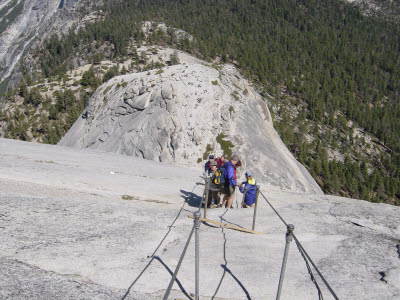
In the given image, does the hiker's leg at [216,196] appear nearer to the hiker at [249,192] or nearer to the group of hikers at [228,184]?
the group of hikers at [228,184]

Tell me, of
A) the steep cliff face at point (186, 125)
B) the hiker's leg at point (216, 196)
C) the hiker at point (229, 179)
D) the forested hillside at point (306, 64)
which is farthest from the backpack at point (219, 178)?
the forested hillside at point (306, 64)

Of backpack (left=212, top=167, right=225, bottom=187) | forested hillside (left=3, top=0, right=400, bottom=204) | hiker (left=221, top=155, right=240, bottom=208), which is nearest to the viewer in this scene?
hiker (left=221, top=155, right=240, bottom=208)

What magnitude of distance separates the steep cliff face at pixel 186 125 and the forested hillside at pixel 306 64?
112 feet

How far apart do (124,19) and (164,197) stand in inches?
4362

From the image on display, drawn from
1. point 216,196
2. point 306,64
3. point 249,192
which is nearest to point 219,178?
point 216,196

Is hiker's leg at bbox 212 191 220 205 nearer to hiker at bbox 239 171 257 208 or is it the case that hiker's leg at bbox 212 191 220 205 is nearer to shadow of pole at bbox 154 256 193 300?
hiker at bbox 239 171 257 208

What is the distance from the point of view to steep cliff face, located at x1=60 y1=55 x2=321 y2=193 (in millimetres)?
20234

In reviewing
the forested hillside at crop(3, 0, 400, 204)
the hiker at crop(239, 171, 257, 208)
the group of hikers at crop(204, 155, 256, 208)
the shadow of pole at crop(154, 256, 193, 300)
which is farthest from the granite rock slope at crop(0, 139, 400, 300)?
the forested hillside at crop(3, 0, 400, 204)

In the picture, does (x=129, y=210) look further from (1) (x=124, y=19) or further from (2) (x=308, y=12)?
(2) (x=308, y=12)

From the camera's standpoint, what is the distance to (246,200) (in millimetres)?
10195

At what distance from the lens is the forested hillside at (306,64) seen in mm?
79062

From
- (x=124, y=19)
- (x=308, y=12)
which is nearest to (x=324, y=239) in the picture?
(x=124, y=19)

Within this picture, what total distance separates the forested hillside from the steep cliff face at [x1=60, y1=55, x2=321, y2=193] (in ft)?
112

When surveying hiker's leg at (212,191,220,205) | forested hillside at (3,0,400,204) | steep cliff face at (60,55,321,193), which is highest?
forested hillside at (3,0,400,204)
